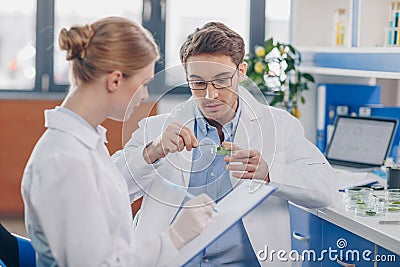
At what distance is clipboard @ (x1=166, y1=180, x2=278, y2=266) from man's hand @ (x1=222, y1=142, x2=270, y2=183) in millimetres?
194

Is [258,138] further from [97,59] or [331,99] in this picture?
[331,99]

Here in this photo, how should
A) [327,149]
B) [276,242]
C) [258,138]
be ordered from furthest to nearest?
[327,149], [276,242], [258,138]

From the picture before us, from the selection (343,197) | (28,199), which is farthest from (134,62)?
(343,197)

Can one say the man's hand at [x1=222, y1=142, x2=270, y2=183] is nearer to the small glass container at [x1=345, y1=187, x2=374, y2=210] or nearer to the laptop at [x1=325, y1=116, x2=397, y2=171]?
the small glass container at [x1=345, y1=187, x2=374, y2=210]

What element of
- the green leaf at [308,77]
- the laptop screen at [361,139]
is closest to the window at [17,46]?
the green leaf at [308,77]

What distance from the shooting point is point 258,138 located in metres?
1.94

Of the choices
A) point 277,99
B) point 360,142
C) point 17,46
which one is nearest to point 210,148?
point 360,142

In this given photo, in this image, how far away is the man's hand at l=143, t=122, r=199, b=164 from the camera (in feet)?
6.05

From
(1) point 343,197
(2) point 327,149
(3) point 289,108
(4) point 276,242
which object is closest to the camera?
(4) point 276,242

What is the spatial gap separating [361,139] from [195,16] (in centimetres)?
239

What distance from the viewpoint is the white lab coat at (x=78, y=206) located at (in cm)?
148

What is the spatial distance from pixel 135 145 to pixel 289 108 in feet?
5.20

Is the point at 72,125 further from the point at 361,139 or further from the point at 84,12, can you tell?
the point at 84,12

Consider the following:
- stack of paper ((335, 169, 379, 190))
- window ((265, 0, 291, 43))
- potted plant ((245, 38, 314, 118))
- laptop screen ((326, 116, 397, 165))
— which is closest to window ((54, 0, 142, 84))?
window ((265, 0, 291, 43))
